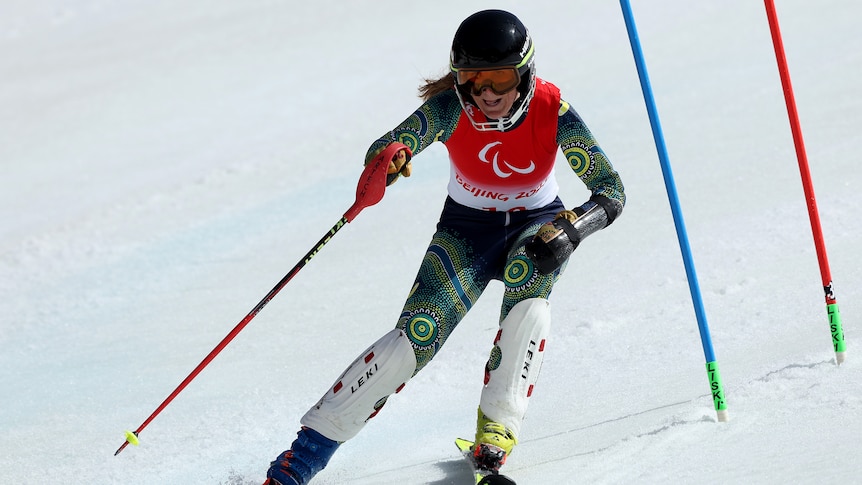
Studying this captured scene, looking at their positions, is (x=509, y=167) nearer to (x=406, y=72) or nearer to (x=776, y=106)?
(x=776, y=106)

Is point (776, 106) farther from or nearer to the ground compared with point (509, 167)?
farther from the ground

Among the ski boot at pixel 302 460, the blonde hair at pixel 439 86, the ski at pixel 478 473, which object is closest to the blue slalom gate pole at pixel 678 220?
the blonde hair at pixel 439 86

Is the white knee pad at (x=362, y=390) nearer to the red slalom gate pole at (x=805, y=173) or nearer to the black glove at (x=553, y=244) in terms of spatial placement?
the black glove at (x=553, y=244)

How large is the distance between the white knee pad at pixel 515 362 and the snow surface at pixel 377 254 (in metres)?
0.28

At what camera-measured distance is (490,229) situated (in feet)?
12.3

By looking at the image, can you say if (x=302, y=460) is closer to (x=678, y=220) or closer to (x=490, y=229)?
(x=490, y=229)

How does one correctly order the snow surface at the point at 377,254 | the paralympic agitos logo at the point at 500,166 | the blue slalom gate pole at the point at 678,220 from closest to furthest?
the blue slalom gate pole at the point at 678,220 < the paralympic agitos logo at the point at 500,166 < the snow surface at the point at 377,254

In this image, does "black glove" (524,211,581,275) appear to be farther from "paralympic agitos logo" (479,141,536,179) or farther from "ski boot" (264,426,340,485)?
"ski boot" (264,426,340,485)

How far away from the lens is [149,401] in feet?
16.0

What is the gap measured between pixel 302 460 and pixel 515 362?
74cm

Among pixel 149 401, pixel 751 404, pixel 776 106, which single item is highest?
pixel 776 106

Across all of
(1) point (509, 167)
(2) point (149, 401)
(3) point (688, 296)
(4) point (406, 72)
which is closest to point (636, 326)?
(3) point (688, 296)

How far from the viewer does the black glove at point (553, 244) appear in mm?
3301

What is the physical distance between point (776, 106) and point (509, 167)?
4661 millimetres
